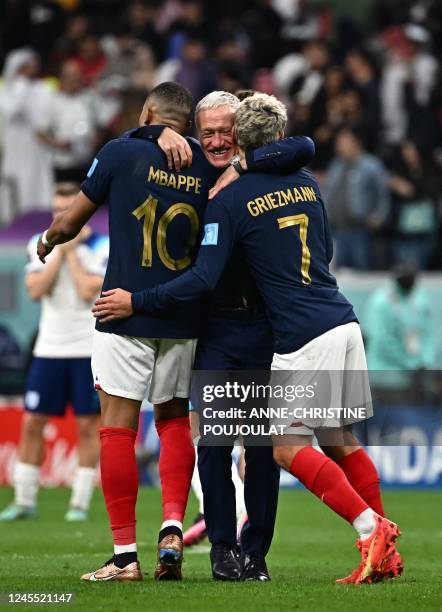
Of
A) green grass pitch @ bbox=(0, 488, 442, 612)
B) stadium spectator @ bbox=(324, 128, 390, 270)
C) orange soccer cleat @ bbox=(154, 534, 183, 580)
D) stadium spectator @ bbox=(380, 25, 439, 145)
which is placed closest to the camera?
green grass pitch @ bbox=(0, 488, 442, 612)

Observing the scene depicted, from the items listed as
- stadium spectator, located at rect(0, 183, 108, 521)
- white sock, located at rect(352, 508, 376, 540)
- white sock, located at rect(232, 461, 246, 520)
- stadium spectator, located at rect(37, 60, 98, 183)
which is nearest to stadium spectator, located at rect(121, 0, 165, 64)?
stadium spectator, located at rect(37, 60, 98, 183)

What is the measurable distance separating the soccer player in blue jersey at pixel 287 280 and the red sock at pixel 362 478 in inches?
7.5

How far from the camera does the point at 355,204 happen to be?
17.0 meters

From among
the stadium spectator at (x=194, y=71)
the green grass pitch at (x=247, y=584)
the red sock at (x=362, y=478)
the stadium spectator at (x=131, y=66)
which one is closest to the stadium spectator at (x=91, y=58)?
the stadium spectator at (x=131, y=66)

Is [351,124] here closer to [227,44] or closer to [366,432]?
[227,44]

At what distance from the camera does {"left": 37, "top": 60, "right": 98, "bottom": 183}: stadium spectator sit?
18.7 m

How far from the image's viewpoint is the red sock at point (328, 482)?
685 cm

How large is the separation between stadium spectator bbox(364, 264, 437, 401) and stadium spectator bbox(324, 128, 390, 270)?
44.1 inches

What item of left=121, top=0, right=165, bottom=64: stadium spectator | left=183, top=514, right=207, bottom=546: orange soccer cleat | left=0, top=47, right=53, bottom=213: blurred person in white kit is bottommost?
left=183, top=514, right=207, bottom=546: orange soccer cleat

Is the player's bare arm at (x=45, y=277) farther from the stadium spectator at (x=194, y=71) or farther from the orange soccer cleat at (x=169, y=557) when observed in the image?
the stadium spectator at (x=194, y=71)

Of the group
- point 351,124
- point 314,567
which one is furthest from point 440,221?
point 314,567

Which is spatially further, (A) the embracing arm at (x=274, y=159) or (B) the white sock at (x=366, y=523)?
(A) the embracing arm at (x=274, y=159)

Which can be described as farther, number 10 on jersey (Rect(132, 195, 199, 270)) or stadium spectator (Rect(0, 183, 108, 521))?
stadium spectator (Rect(0, 183, 108, 521))

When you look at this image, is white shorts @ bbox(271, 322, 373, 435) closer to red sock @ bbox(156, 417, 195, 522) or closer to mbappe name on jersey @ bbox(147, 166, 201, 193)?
red sock @ bbox(156, 417, 195, 522)
